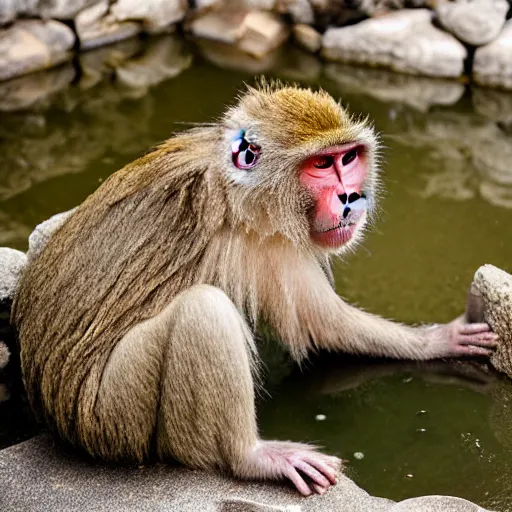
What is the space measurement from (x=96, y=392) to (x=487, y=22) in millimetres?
5762

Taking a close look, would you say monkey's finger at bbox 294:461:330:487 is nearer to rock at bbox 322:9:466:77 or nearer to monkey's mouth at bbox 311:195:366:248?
monkey's mouth at bbox 311:195:366:248

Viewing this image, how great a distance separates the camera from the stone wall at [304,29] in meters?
8.18

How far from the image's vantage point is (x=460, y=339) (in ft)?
15.2

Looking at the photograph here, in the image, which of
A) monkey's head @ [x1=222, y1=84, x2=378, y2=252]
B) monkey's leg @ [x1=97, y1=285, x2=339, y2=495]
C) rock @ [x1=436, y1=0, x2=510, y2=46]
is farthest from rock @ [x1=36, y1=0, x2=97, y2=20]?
monkey's leg @ [x1=97, y1=285, x2=339, y2=495]

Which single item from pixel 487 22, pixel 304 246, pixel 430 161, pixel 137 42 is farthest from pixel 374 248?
pixel 137 42

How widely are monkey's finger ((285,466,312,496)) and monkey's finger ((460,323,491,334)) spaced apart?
1328 mm

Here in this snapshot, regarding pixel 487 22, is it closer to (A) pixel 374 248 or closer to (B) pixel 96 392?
(A) pixel 374 248

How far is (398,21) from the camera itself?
850 centimetres

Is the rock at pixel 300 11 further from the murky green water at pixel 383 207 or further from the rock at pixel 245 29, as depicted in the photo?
the murky green water at pixel 383 207

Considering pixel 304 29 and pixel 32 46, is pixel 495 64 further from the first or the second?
pixel 32 46

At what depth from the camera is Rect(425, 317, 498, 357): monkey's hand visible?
15.0 ft

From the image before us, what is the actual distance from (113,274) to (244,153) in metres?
0.73

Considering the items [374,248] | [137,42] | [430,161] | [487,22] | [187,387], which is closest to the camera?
[187,387]

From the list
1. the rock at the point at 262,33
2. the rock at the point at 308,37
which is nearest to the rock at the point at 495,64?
the rock at the point at 308,37
